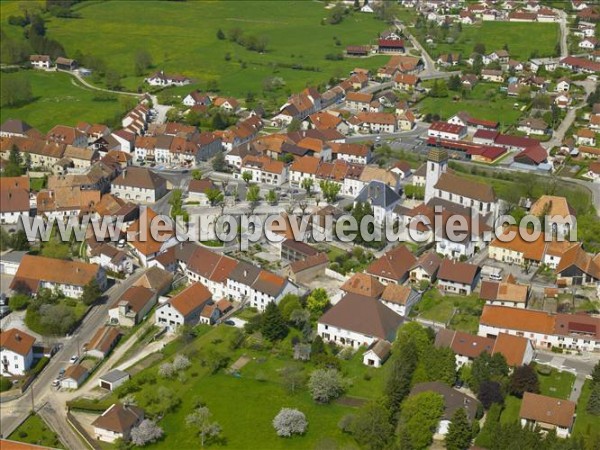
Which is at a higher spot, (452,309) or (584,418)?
(584,418)

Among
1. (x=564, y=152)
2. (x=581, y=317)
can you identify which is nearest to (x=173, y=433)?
(x=581, y=317)

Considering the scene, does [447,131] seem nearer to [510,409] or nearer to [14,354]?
[510,409]

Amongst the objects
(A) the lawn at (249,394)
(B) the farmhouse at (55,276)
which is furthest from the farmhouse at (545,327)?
(B) the farmhouse at (55,276)

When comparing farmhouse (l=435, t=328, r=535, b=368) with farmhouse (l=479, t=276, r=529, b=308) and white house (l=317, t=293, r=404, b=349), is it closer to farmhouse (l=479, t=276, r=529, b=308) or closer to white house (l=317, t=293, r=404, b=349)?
white house (l=317, t=293, r=404, b=349)

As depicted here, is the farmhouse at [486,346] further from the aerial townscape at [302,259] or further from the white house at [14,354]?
the white house at [14,354]

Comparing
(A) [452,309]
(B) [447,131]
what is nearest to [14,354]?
(A) [452,309]

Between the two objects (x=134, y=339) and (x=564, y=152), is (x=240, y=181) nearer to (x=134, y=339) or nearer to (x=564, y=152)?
(x=134, y=339)

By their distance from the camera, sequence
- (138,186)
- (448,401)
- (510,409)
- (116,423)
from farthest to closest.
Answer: (138,186), (510,409), (448,401), (116,423)
